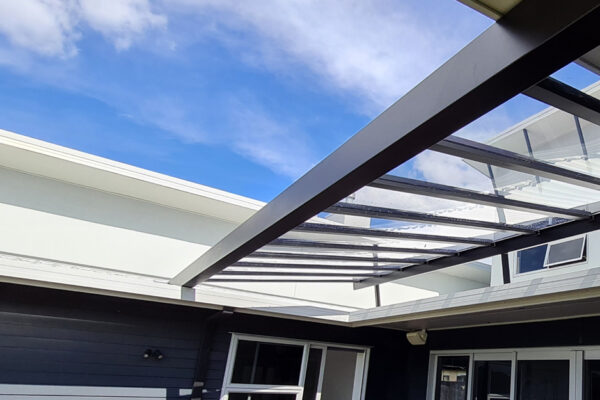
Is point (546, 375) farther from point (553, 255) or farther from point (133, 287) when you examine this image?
point (133, 287)

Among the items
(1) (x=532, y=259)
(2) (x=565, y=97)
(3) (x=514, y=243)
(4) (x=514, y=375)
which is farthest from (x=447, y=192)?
(1) (x=532, y=259)

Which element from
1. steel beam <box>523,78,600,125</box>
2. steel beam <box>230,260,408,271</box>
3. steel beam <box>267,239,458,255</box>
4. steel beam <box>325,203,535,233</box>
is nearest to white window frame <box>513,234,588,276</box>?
steel beam <box>230,260,408,271</box>

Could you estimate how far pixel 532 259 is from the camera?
24.1 ft

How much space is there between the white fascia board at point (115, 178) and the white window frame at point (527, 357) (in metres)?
3.65

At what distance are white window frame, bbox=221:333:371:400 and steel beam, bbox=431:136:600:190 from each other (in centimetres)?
481

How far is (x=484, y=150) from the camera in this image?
6.19ft

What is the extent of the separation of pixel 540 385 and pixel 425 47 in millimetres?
4297

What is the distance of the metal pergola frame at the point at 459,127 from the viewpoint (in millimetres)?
1166

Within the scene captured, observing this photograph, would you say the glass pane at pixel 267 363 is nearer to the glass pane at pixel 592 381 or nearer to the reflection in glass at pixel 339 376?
the reflection in glass at pixel 339 376

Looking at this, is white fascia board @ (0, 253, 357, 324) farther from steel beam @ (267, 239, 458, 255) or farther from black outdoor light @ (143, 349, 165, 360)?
steel beam @ (267, 239, 458, 255)

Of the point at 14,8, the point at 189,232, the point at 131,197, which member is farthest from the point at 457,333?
the point at 14,8

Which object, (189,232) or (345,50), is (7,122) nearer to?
(189,232)

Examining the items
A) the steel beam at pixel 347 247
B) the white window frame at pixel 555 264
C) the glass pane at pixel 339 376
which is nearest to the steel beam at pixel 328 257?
the steel beam at pixel 347 247

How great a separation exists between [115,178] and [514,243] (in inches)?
177
